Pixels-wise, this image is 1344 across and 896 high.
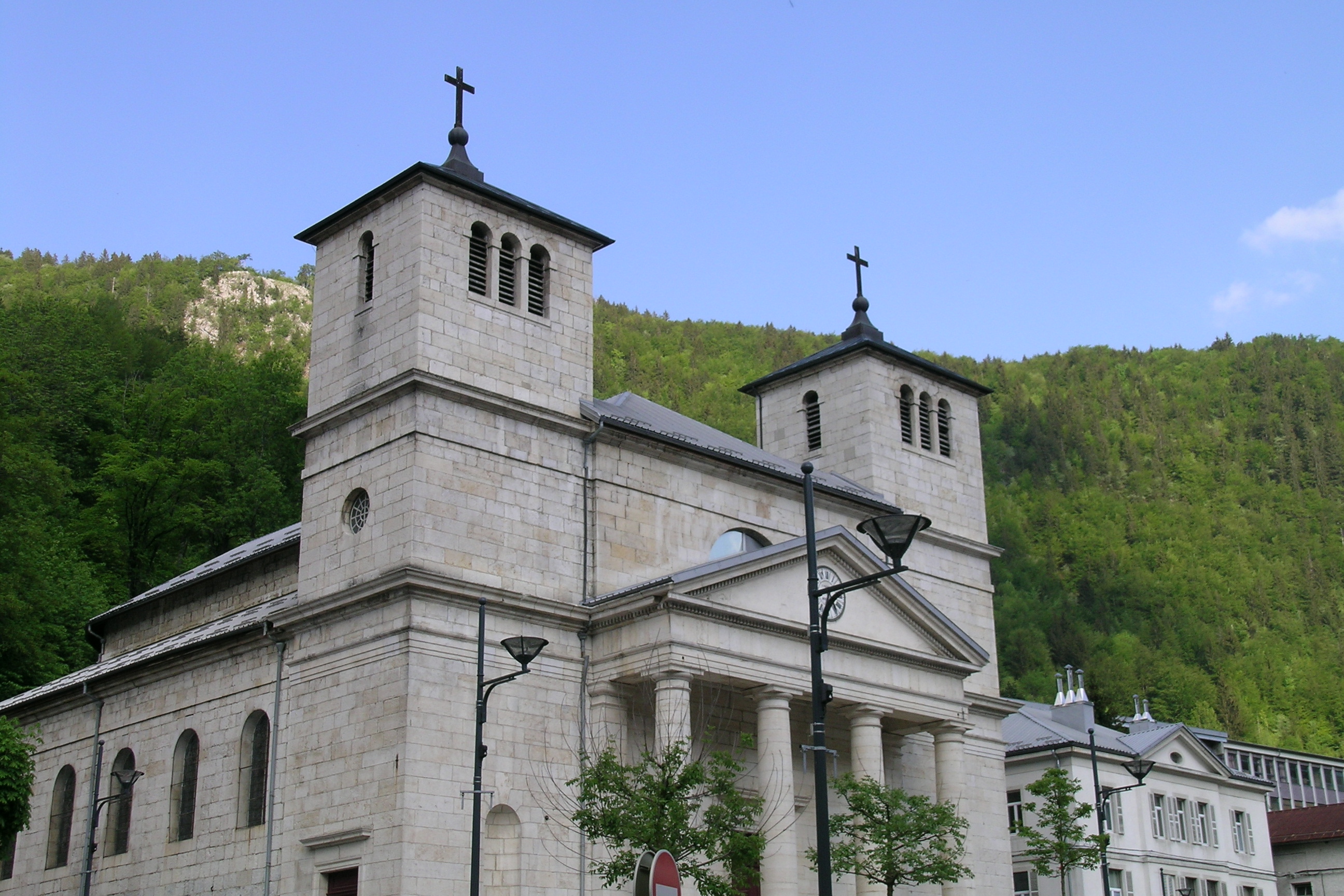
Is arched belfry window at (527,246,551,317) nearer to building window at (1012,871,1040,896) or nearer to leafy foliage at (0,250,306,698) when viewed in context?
leafy foliage at (0,250,306,698)

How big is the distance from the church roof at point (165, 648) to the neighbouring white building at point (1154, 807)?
28021 millimetres

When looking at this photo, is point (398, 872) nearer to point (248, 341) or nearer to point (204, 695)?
point (204, 695)

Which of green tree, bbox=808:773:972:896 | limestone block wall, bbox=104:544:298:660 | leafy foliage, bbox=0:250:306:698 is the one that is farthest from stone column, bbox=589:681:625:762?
leafy foliage, bbox=0:250:306:698

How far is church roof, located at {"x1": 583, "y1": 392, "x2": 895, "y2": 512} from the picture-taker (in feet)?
109

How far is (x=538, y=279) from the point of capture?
33.7m

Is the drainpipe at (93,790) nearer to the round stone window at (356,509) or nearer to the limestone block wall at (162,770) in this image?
the limestone block wall at (162,770)

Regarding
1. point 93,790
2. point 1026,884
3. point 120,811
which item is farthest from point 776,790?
point 1026,884

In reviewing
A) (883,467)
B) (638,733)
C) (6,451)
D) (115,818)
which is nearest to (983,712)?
(883,467)

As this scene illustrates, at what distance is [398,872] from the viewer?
2659 cm

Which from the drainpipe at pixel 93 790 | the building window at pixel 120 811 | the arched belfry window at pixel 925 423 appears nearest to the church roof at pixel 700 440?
the arched belfry window at pixel 925 423

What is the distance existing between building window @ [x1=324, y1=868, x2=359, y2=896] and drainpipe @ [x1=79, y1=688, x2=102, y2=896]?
1012 cm

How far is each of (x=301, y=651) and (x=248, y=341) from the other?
321 ft

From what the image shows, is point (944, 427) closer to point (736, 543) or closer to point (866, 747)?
point (736, 543)

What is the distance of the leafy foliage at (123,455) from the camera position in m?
50.6
